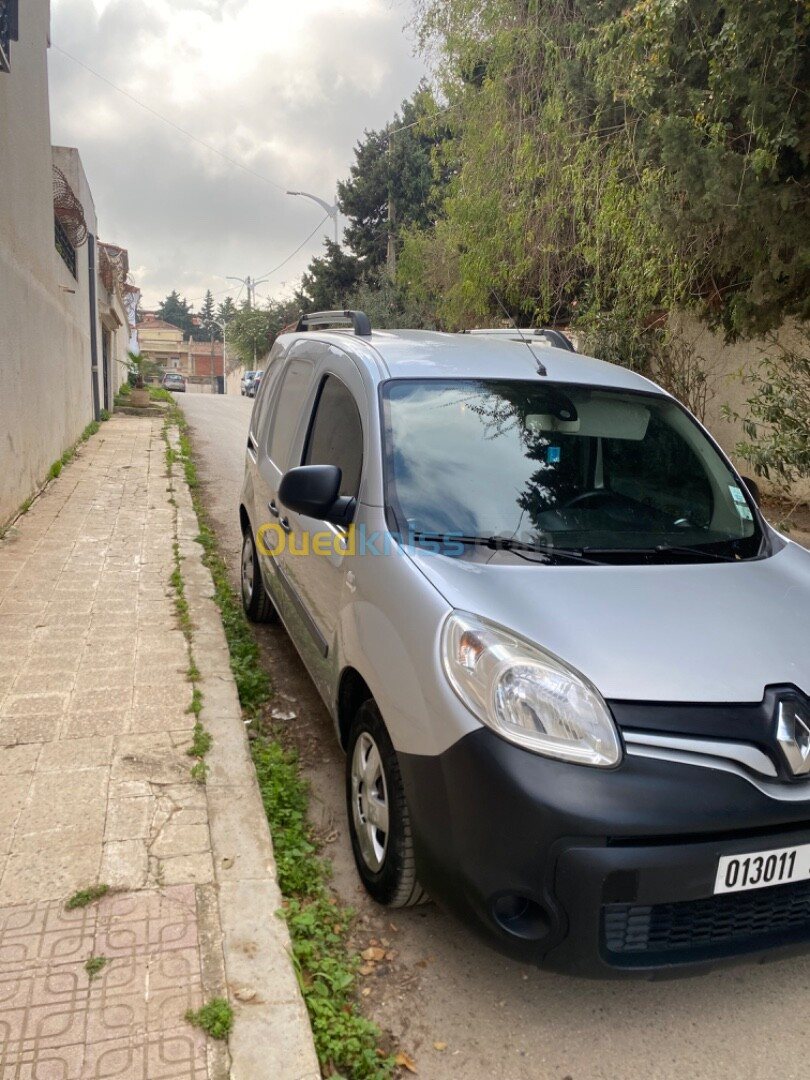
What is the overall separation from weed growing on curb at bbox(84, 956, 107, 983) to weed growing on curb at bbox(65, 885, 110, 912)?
0.82 ft

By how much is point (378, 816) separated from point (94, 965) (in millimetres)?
920

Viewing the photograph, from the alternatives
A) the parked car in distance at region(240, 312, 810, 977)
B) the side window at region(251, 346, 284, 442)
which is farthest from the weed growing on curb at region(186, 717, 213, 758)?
the side window at region(251, 346, 284, 442)

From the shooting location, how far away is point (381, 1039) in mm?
2213

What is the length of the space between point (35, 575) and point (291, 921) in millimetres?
4282

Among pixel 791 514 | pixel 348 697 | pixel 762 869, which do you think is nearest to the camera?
pixel 762 869

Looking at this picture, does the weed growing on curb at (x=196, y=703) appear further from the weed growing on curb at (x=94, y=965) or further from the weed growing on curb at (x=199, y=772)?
the weed growing on curb at (x=94, y=965)

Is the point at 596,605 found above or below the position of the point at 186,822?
above

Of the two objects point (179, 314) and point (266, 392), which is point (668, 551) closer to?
point (266, 392)

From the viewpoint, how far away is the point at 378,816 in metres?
2.62

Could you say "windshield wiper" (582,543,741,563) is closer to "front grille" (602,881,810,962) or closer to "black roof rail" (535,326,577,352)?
"front grille" (602,881,810,962)

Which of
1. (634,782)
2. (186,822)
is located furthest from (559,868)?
(186,822)

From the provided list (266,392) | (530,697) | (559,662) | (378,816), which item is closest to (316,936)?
(378,816)

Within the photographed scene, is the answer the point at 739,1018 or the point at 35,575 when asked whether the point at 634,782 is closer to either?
the point at 739,1018

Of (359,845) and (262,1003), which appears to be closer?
(262,1003)
